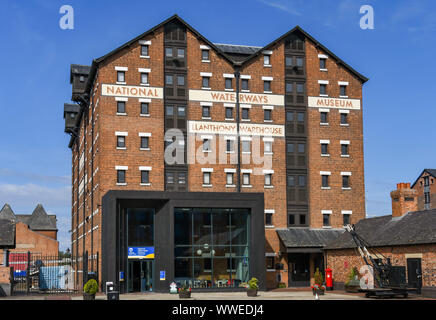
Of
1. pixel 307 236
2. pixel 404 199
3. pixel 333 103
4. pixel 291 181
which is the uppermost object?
pixel 333 103

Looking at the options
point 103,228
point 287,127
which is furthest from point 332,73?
point 103,228

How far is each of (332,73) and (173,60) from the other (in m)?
15.4

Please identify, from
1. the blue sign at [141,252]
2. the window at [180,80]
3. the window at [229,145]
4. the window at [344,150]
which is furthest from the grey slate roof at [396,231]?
the window at [180,80]

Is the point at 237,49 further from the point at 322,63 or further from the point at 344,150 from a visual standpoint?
the point at 344,150

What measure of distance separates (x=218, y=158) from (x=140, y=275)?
12708mm

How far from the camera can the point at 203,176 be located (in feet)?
168

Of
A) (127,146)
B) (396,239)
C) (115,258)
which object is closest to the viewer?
(396,239)

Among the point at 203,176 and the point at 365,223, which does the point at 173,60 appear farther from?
the point at 365,223

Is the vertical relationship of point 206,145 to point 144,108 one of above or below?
below

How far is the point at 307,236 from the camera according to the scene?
51.5 meters

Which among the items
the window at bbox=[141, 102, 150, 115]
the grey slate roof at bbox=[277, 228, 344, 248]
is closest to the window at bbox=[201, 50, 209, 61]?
the window at bbox=[141, 102, 150, 115]

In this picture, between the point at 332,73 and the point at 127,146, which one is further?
the point at 332,73

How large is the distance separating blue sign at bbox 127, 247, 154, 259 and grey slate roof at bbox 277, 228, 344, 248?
12.0 metres

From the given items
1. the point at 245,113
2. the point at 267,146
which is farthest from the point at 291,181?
the point at 245,113
